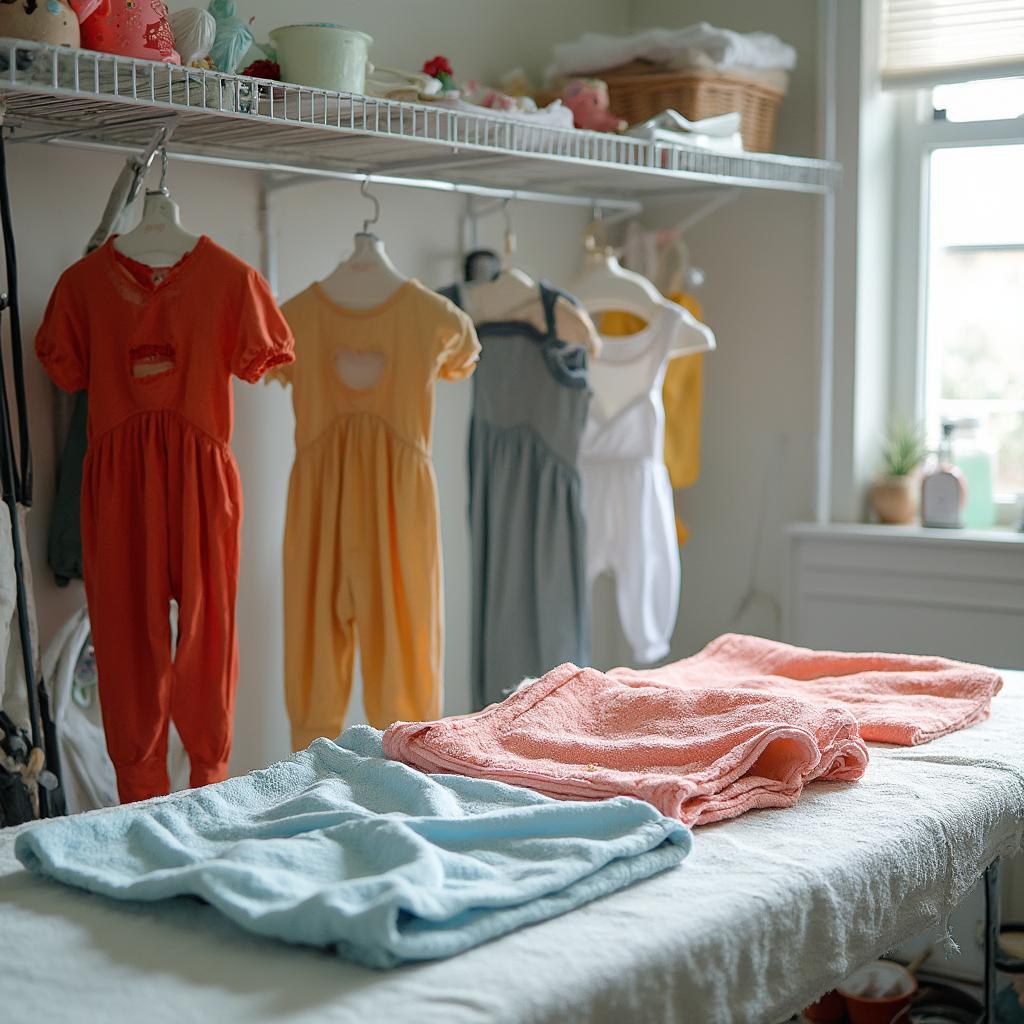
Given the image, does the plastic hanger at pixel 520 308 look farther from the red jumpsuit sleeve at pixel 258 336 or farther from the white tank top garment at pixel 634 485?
the red jumpsuit sleeve at pixel 258 336

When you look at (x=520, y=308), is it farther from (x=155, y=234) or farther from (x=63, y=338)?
(x=63, y=338)

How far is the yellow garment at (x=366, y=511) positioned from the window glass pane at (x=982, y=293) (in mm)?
1314

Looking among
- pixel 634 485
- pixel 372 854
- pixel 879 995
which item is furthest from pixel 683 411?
pixel 372 854

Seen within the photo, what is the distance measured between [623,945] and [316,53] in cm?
133

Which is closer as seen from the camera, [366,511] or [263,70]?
[263,70]

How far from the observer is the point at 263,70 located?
1928mm

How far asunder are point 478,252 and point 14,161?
0.95 m

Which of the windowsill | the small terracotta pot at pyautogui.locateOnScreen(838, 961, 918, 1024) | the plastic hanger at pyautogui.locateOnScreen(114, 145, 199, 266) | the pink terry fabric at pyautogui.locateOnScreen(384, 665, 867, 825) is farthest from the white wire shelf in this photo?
the small terracotta pot at pyautogui.locateOnScreen(838, 961, 918, 1024)

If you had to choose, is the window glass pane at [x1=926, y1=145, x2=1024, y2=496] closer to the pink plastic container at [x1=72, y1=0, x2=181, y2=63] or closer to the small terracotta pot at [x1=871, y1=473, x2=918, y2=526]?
the small terracotta pot at [x1=871, y1=473, x2=918, y2=526]

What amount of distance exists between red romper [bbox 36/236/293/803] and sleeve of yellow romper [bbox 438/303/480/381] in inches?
12.2

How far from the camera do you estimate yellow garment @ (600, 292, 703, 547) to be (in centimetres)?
297

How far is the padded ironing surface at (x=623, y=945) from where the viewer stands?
1.03 meters

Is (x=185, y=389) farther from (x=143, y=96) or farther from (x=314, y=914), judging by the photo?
(x=314, y=914)

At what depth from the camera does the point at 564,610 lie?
8.33 ft
